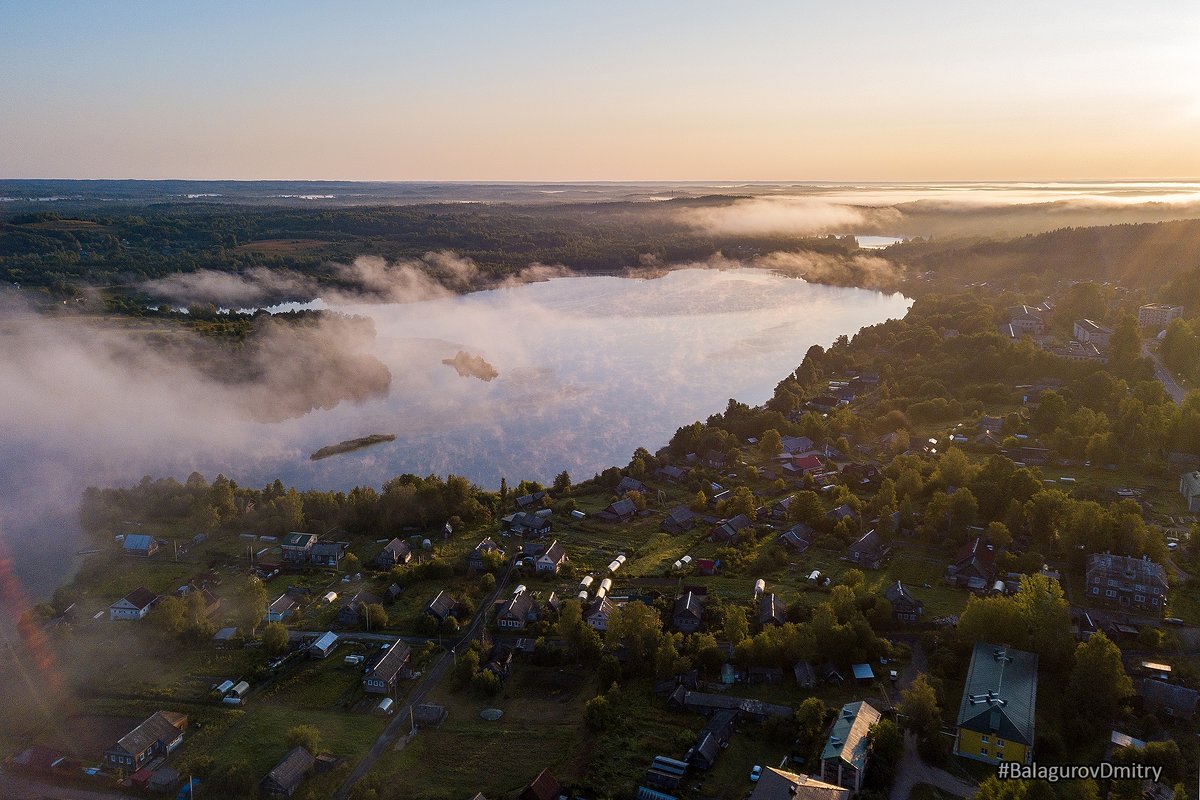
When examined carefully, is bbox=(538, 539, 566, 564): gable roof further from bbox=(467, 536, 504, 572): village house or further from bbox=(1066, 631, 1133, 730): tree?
bbox=(1066, 631, 1133, 730): tree

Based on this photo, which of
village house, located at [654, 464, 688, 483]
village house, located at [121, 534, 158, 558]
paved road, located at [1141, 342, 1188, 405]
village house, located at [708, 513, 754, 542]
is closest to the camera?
village house, located at [121, 534, 158, 558]

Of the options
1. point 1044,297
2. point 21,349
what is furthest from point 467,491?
point 1044,297

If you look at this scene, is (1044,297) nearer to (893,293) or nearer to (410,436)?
(893,293)

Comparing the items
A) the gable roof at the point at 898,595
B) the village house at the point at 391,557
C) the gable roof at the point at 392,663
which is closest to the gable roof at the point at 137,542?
the village house at the point at 391,557

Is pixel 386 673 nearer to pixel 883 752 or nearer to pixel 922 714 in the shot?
pixel 883 752

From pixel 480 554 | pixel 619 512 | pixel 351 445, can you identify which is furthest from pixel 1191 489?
pixel 351 445

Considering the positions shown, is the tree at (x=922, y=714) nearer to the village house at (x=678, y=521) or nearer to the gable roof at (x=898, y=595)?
the gable roof at (x=898, y=595)

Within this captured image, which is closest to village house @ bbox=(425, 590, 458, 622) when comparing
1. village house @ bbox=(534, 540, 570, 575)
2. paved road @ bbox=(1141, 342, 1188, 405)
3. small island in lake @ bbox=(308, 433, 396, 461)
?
village house @ bbox=(534, 540, 570, 575)
